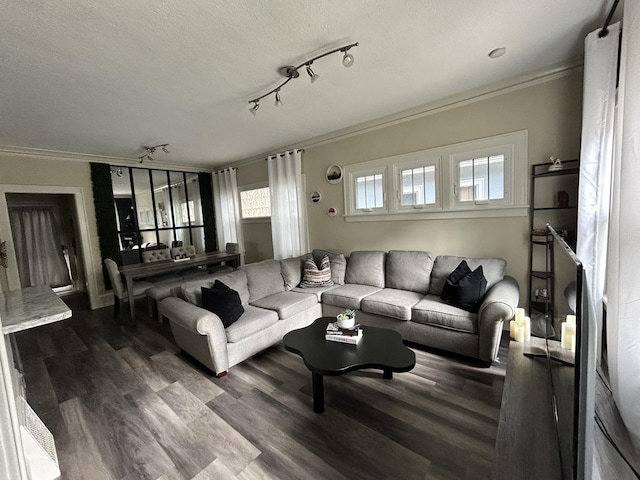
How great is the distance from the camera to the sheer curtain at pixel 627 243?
147cm

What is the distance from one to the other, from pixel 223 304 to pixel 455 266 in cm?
244

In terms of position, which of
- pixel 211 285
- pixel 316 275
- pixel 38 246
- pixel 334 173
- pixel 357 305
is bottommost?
pixel 357 305

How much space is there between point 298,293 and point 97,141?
361 centimetres

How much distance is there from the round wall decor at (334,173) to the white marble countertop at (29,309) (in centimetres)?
334

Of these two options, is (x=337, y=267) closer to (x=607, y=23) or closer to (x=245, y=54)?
(x=245, y=54)

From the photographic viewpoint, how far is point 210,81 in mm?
2338

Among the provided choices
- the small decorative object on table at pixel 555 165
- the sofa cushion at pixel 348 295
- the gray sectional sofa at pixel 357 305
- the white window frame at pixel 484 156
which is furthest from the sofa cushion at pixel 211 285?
the small decorative object on table at pixel 555 165

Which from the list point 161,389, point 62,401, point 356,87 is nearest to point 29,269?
point 62,401

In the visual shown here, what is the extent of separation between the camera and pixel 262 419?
6.16 ft

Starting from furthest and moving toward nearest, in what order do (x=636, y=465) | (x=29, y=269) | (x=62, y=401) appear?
(x=29, y=269) < (x=62, y=401) < (x=636, y=465)

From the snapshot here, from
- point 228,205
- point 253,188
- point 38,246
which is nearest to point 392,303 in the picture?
point 253,188

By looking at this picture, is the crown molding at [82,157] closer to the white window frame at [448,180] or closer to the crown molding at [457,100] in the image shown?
the crown molding at [457,100]

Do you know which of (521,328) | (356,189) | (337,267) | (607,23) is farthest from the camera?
(356,189)

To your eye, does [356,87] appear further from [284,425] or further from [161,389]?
[161,389]
